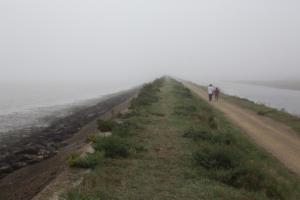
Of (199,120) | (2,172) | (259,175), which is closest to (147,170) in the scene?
(259,175)

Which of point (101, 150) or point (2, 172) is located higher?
point (101, 150)

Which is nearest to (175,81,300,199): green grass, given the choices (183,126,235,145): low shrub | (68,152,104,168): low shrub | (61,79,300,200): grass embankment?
(61,79,300,200): grass embankment

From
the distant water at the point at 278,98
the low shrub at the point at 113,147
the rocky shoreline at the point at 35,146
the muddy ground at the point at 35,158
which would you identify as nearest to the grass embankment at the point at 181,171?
the low shrub at the point at 113,147

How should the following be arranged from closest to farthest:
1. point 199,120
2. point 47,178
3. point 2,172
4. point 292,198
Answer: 1. point 292,198
2. point 47,178
3. point 2,172
4. point 199,120

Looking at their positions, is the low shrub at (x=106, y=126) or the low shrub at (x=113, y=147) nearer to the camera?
the low shrub at (x=113, y=147)

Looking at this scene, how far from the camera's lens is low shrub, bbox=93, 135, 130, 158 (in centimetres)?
1226

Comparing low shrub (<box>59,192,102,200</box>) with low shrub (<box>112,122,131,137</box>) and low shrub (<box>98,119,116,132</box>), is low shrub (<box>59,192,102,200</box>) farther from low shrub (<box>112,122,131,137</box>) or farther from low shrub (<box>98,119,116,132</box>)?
low shrub (<box>98,119,116,132</box>)

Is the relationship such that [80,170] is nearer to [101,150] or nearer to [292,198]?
[101,150]

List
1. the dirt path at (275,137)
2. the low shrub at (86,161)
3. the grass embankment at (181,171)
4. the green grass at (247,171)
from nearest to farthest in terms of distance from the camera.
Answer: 1. the grass embankment at (181,171)
2. the green grass at (247,171)
3. the low shrub at (86,161)
4. the dirt path at (275,137)

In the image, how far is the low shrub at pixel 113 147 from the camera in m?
12.3

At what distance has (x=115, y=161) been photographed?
1159 cm

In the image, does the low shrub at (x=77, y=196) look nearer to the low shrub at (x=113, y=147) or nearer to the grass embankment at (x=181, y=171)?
the grass embankment at (x=181, y=171)

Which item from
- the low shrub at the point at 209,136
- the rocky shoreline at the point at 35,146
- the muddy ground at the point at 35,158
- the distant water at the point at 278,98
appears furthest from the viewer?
the distant water at the point at 278,98

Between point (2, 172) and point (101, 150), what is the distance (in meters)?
5.07
